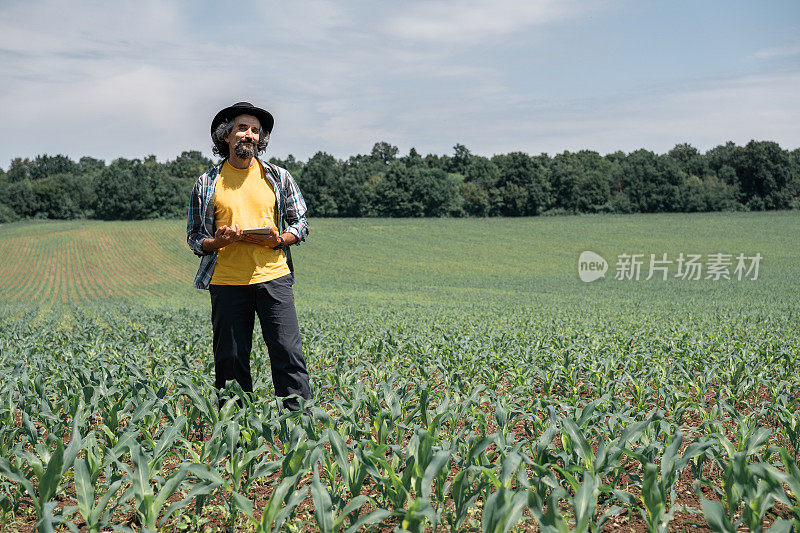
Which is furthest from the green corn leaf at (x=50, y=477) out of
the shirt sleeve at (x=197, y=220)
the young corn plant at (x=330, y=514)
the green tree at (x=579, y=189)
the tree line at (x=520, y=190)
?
the green tree at (x=579, y=189)

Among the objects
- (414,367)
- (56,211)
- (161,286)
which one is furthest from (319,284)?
(56,211)

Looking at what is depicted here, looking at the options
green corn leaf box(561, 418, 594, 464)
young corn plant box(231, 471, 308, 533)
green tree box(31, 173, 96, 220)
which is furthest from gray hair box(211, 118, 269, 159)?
green tree box(31, 173, 96, 220)

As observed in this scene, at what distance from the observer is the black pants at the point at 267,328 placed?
4.27 meters

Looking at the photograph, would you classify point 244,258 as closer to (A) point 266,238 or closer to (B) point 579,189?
(A) point 266,238

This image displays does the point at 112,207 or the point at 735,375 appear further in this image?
the point at 112,207

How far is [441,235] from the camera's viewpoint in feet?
188

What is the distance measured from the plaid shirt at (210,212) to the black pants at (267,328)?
20 cm

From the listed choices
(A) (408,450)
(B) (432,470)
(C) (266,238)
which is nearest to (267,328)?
(C) (266,238)

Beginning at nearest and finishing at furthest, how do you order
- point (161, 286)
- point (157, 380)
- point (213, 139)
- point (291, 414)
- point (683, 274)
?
point (291, 414) → point (213, 139) → point (157, 380) → point (161, 286) → point (683, 274)

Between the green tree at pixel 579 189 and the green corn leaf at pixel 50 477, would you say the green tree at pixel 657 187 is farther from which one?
the green corn leaf at pixel 50 477

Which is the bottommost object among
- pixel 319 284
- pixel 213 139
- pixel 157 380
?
pixel 319 284

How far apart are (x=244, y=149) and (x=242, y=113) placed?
299mm

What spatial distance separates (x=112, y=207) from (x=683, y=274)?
227ft

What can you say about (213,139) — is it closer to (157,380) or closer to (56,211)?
(157,380)
